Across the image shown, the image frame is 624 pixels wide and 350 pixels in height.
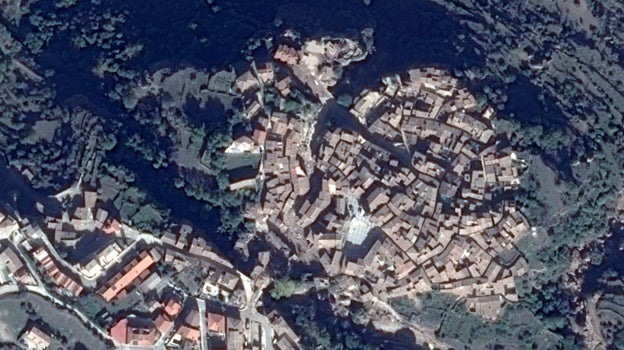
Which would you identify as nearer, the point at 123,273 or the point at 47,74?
the point at 123,273

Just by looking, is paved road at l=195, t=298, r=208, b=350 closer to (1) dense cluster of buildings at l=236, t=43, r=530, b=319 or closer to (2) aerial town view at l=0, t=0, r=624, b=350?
(2) aerial town view at l=0, t=0, r=624, b=350

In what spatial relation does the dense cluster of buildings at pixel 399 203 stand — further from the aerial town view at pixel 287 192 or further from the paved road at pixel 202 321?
the paved road at pixel 202 321

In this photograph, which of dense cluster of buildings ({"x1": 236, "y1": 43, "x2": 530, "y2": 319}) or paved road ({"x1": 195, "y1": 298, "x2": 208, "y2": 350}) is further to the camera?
dense cluster of buildings ({"x1": 236, "y1": 43, "x2": 530, "y2": 319})

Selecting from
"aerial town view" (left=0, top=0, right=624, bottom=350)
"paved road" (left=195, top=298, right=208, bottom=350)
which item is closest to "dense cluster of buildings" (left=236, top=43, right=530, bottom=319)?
"aerial town view" (left=0, top=0, right=624, bottom=350)

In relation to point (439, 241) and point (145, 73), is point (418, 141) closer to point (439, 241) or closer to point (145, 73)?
point (439, 241)

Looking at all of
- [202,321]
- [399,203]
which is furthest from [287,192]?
[202,321]

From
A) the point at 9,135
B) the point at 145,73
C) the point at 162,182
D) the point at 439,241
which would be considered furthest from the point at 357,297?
the point at 9,135

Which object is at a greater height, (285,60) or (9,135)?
(285,60)
